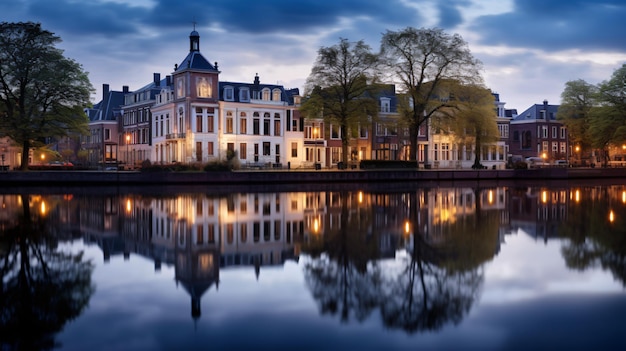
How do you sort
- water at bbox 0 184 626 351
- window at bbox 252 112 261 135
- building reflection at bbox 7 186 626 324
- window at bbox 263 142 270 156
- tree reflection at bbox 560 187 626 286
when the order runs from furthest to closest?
1. window at bbox 263 142 270 156
2. window at bbox 252 112 261 135
3. building reflection at bbox 7 186 626 324
4. tree reflection at bbox 560 187 626 286
5. water at bbox 0 184 626 351

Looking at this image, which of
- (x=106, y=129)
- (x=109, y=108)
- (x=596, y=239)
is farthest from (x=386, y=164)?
→ (x=109, y=108)

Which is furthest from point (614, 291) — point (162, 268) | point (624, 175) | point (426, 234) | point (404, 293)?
point (624, 175)

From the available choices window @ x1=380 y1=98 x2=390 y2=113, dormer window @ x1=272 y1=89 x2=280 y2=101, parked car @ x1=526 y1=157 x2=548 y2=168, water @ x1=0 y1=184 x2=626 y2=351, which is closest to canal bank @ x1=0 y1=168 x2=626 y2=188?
dormer window @ x1=272 y1=89 x2=280 y2=101

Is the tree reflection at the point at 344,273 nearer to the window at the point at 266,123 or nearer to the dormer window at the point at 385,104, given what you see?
the window at the point at 266,123

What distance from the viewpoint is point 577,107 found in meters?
91.6

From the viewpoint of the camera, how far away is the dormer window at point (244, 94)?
250ft

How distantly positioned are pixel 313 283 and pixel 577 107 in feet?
289

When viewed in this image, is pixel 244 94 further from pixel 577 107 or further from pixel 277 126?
pixel 577 107

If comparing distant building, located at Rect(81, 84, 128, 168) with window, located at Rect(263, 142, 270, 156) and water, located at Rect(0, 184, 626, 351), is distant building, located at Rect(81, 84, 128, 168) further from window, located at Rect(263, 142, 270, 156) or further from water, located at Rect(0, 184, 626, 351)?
water, located at Rect(0, 184, 626, 351)

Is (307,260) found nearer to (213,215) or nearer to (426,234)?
(426,234)

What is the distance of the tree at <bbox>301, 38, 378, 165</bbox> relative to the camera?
64.1 meters

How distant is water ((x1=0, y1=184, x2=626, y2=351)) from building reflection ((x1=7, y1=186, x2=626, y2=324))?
11cm

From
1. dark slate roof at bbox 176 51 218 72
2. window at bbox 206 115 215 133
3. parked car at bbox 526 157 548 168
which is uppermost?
dark slate roof at bbox 176 51 218 72

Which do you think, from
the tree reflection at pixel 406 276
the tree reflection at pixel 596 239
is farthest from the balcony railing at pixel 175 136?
the tree reflection at pixel 406 276
